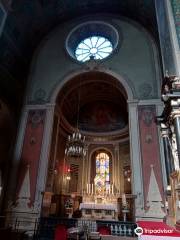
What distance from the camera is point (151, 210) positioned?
761cm

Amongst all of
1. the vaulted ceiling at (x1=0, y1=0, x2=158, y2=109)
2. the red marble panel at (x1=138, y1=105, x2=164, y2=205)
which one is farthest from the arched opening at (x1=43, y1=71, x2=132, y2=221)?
the vaulted ceiling at (x1=0, y1=0, x2=158, y2=109)

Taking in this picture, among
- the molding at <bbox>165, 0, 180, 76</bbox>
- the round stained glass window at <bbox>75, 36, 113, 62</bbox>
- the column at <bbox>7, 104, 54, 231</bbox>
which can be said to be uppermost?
the round stained glass window at <bbox>75, 36, 113, 62</bbox>

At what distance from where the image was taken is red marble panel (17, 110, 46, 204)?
8812mm

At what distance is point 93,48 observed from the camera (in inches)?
497

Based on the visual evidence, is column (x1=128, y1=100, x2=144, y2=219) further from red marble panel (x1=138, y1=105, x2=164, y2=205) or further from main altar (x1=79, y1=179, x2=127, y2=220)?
main altar (x1=79, y1=179, x2=127, y2=220)

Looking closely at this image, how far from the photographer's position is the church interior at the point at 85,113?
7632mm

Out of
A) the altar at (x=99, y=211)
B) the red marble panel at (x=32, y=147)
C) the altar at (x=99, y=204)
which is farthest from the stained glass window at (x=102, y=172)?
the red marble panel at (x=32, y=147)

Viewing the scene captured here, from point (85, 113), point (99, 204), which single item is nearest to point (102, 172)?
point (85, 113)

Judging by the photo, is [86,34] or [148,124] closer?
[148,124]

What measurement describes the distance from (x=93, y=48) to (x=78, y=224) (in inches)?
386

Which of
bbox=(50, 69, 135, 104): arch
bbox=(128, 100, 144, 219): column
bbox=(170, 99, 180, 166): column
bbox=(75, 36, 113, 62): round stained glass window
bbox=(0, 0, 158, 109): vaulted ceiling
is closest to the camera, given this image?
bbox=(170, 99, 180, 166): column

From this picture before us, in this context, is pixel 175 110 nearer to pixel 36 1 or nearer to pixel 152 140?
pixel 152 140

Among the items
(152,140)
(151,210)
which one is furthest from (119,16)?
(151,210)

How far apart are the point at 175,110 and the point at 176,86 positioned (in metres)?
0.62
